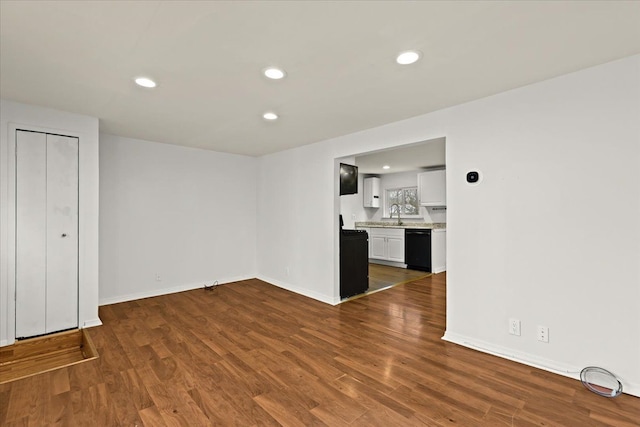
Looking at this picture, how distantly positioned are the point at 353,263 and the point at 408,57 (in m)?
3.15

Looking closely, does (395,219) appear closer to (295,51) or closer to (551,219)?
(551,219)

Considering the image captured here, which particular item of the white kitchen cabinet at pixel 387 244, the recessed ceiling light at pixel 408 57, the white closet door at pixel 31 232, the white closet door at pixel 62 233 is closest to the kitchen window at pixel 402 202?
the white kitchen cabinet at pixel 387 244

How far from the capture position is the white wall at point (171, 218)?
435cm

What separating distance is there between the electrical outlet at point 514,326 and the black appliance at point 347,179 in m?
2.68

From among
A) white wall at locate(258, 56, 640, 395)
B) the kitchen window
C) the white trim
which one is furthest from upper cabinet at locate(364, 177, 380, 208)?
white wall at locate(258, 56, 640, 395)

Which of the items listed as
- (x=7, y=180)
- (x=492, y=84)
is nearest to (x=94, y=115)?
(x=7, y=180)

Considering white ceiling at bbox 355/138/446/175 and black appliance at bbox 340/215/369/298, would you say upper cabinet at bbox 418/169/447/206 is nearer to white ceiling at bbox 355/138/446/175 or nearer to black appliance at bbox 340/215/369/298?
white ceiling at bbox 355/138/446/175

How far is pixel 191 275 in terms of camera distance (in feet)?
16.7

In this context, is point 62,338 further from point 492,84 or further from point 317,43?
point 492,84

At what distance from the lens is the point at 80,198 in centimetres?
340

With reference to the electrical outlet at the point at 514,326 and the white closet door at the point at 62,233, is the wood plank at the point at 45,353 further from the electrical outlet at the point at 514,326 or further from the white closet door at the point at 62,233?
the electrical outlet at the point at 514,326

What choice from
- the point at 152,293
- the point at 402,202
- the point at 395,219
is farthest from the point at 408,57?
the point at 395,219

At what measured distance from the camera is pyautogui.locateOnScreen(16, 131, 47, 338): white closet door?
3.06 m

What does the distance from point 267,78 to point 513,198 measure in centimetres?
239
